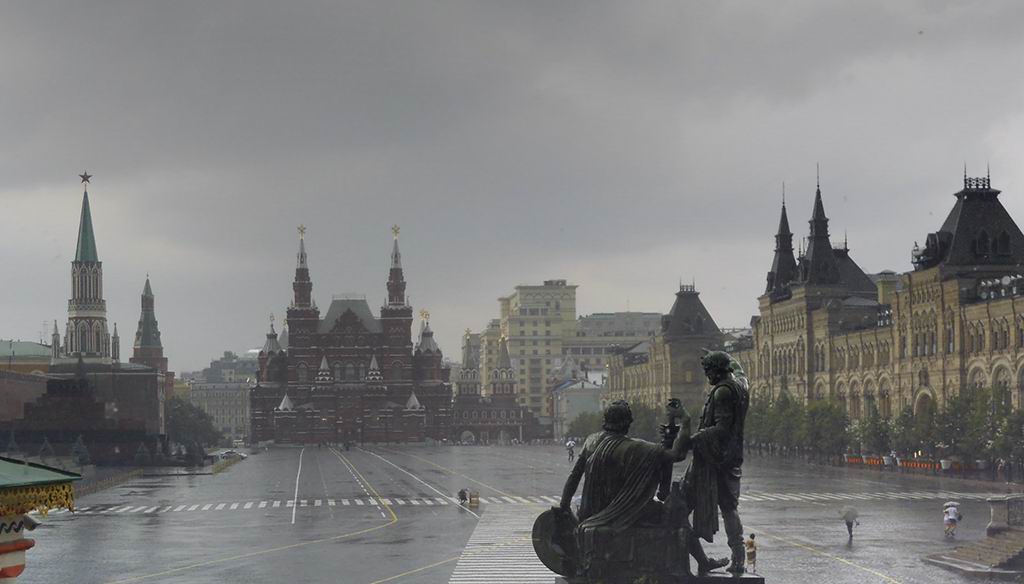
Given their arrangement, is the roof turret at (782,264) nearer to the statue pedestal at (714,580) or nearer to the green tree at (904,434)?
the green tree at (904,434)

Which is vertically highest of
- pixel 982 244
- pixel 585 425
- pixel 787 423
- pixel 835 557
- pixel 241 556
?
pixel 982 244

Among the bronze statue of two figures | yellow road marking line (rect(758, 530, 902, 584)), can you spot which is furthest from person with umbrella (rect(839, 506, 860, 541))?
the bronze statue of two figures

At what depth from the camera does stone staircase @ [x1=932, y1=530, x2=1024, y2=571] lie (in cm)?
3903

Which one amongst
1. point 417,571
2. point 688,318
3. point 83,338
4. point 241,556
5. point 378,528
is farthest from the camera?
point 83,338

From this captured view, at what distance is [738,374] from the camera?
55.6 ft

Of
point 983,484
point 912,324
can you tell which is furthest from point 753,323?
point 983,484

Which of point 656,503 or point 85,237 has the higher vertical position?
point 85,237

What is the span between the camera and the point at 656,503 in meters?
16.3

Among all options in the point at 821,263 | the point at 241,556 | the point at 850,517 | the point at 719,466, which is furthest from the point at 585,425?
the point at 719,466

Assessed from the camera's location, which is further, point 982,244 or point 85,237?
point 85,237

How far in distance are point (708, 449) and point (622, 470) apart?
96cm

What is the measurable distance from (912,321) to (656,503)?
314 ft

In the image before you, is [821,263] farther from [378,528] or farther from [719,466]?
[719,466]

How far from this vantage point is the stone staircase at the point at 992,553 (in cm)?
3903
